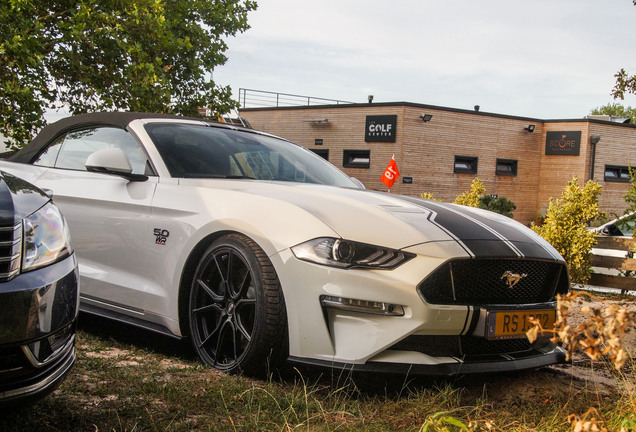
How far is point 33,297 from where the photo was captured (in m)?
2.11

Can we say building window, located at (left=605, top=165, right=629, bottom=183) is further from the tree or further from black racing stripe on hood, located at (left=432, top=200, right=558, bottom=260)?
black racing stripe on hood, located at (left=432, top=200, right=558, bottom=260)

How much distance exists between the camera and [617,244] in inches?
366

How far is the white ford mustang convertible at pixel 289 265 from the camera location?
2924 mm

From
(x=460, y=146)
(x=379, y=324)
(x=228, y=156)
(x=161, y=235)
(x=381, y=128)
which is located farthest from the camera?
(x=460, y=146)

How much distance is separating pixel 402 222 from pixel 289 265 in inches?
23.5

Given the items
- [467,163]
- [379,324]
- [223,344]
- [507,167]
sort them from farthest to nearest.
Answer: [507,167], [467,163], [223,344], [379,324]

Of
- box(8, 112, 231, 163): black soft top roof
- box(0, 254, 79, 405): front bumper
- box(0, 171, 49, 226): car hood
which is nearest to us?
box(0, 254, 79, 405): front bumper

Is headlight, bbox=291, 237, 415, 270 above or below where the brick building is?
below

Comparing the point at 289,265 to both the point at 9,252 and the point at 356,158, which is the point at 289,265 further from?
the point at 356,158

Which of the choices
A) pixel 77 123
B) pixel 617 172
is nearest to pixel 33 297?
pixel 77 123

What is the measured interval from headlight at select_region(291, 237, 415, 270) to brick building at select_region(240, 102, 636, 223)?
89.6 ft

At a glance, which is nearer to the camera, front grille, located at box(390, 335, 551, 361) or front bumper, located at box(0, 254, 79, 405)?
front bumper, located at box(0, 254, 79, 405)

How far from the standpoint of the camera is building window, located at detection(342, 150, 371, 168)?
105 ft

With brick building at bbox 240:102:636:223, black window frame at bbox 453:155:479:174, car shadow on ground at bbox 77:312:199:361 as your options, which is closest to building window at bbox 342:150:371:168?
brick building at bbox 240:102:636:223
